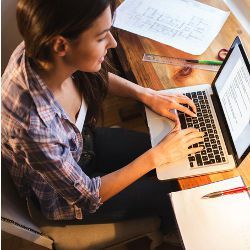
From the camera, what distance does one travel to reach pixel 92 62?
3.03 feet

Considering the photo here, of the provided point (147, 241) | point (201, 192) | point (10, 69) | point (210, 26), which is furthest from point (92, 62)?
point (147, 241)

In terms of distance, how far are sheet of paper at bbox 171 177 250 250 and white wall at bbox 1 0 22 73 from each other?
930 millimetres

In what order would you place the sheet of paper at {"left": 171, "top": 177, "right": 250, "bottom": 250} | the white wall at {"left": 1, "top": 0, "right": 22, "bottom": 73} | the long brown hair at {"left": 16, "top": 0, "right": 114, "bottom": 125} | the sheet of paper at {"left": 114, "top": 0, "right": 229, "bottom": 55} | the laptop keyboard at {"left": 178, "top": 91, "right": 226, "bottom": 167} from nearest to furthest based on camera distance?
the long brown hair at {"left": 16, "top": 0, "right": 114, "bottom": 125}, the sheet of paper at {"left": 171, "top": 177, "right": 250, "bottom": 250}, the laptop keyboard at {"left": 178, "top": 91, "right": 226, "bottom": 167}, the sheet of paper at {"left": 114, "top": 0, "right": 229, "bottom": 55}, the white wall at {"left": 1, "top": 0, "right": 22, "bottom": 73}

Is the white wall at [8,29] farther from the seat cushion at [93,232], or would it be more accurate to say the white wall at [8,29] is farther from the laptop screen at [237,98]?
the laptop screen at [237,98]

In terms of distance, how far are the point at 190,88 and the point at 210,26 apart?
30 cm

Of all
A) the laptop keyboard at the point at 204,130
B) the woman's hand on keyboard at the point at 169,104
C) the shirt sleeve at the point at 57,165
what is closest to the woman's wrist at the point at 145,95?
the woman's hand on keyboard at the point at 169,104

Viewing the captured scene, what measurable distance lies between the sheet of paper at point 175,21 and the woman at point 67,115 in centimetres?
22

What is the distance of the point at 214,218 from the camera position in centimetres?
90

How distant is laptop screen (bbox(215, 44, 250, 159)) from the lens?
93 cm

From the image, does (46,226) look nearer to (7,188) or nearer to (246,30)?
(7,188)

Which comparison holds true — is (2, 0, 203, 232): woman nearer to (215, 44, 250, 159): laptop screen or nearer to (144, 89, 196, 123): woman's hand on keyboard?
(144, 89, 196, 123): woman's hand on keyboard

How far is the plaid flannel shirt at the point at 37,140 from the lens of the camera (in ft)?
2.74

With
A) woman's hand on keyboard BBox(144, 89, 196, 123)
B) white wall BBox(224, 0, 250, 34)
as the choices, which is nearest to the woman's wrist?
woman's hand on keyboard BBox(144, 89, 196, 123)

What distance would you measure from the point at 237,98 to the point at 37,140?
55cm
